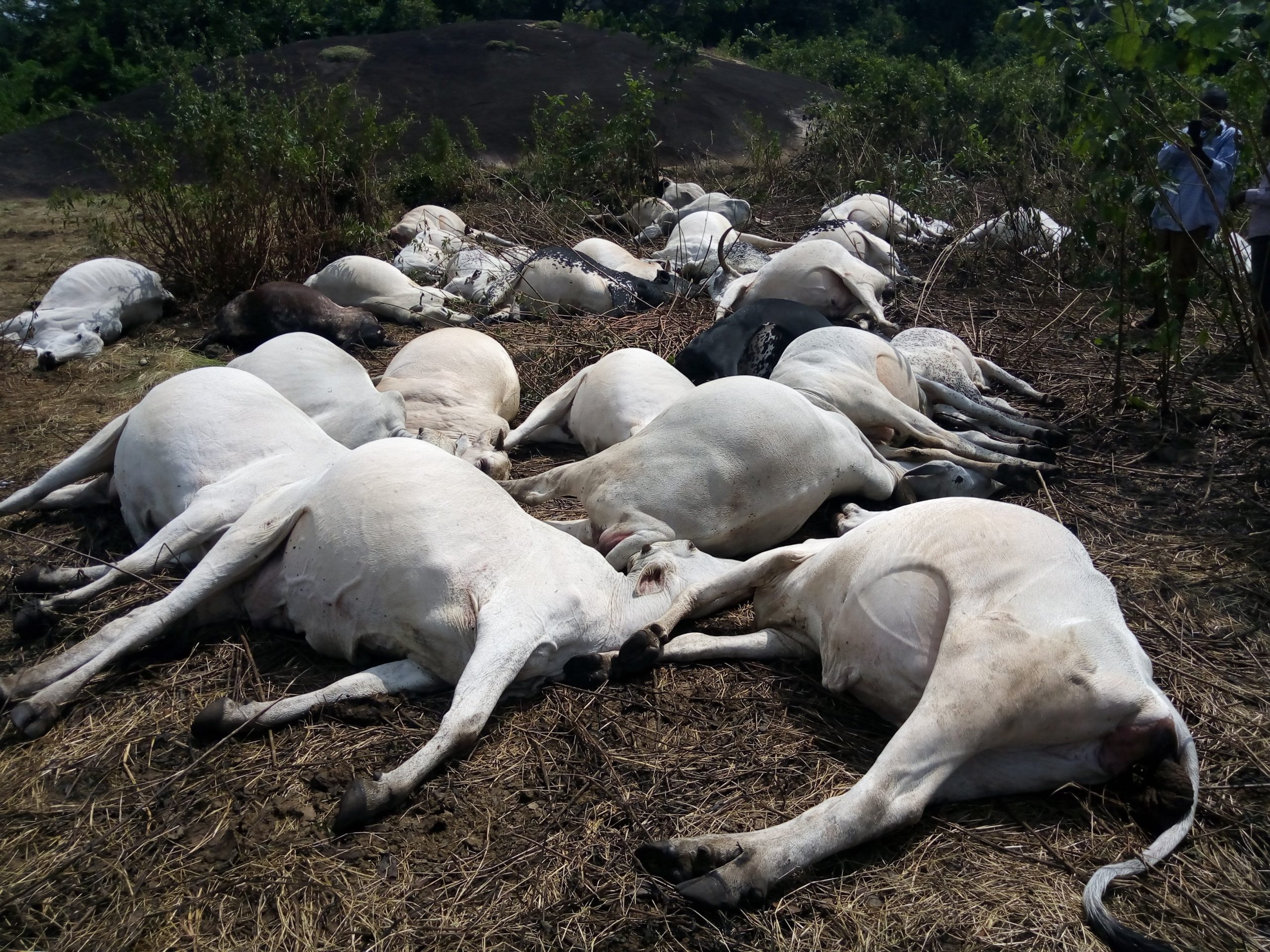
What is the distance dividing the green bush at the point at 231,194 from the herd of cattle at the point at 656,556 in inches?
114

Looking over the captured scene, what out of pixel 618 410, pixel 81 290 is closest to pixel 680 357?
pixel 618 410

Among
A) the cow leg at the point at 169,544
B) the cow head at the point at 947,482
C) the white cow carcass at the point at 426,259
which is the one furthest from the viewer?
the white cow carcass at the point at 426,259

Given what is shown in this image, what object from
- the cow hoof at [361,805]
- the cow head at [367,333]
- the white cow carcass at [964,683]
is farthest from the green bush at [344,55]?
the cow hoof at [361,805]

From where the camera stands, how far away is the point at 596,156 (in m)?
11.4

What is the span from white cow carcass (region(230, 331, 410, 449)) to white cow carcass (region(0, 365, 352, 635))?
2.78 ft

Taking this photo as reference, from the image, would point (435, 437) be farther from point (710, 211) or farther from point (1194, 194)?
point (710, 211)

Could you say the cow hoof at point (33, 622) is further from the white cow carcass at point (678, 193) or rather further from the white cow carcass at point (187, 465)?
the white cow carcass at point (678, 193)

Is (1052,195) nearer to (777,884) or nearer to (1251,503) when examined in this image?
(1251,503)

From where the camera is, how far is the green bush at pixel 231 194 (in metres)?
7.94

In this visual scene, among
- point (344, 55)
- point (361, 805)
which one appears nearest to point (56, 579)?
point (361, 805)

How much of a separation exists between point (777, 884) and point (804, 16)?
35685 millimetres

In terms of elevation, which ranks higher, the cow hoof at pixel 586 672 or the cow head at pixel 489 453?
the cow hoof at pixel 586 672

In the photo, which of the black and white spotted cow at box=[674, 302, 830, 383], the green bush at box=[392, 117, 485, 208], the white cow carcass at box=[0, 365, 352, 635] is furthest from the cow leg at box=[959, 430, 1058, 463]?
the green bush at box=[392, 117, 485, 208]

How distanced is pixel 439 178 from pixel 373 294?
510cm
